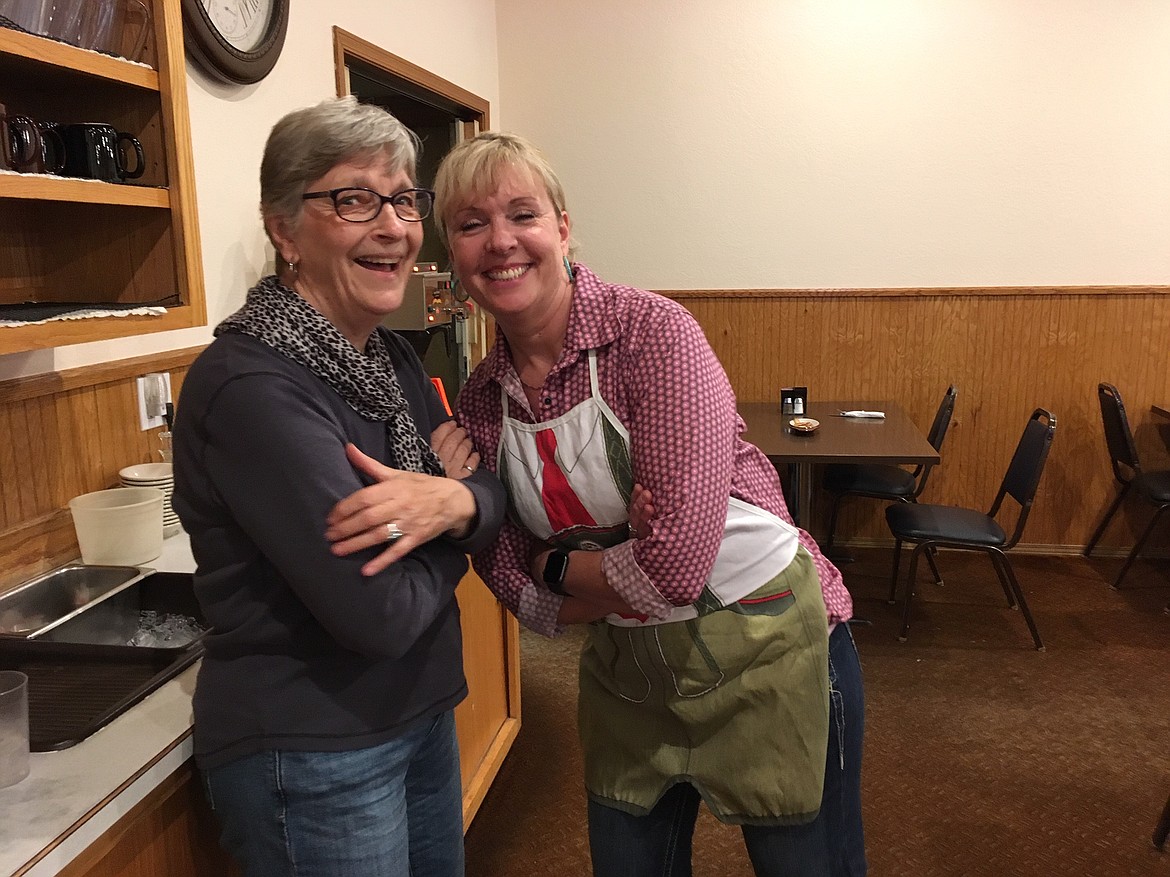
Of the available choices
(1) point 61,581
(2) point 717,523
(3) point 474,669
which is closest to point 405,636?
(2) point 717,523

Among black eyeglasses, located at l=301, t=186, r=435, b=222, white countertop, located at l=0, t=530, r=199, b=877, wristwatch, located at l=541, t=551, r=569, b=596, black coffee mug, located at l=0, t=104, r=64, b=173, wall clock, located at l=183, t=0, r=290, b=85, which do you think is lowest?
white countertop, located at l=0, t=530, r=199, b=877

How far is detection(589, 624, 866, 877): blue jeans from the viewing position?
1332 millimetres

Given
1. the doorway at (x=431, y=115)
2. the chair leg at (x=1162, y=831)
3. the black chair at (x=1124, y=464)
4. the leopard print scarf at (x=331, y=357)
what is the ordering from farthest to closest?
the black chair at (x=1124, y=464), the doorway at (x=431, y=115), the chair leg at (x=1162, y=831), the leopard print scarf at (x=331, y=357)

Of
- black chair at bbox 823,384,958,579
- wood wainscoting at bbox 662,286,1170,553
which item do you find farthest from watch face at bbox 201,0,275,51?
black chair at bbox 823,384,958,579

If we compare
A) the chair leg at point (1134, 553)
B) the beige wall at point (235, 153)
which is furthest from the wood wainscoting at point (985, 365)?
the beige wall at point (235, 153)

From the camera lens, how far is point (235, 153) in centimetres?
233

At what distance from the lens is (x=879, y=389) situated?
4.46m

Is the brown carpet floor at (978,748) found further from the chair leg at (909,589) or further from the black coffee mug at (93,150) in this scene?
the black coffee mug at (93,150)

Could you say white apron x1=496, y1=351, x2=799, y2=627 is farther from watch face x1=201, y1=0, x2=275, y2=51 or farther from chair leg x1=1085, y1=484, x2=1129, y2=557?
chair leg x1=1085, y1=484, x2=1129, y2=557

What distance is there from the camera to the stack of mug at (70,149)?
125cm

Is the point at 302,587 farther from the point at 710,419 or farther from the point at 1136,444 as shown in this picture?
the point at 1136,444

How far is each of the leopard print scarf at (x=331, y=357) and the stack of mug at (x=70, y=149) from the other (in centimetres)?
44

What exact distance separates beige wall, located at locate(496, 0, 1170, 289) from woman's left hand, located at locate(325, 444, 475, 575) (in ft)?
11.6

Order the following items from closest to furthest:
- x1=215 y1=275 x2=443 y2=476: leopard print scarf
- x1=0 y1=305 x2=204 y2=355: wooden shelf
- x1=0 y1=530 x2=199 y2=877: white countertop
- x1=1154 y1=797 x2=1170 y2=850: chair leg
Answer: x1=0 y1=530 x2=199 y2=877: white countertop, x1=215 y1=275 x2=443 y2=476: leopard print scarf, x1=0 y1=305 x2=204 y2=355: wooden shelf, x1=1154 y1=797 x2=1170 y2=850: chair leg
